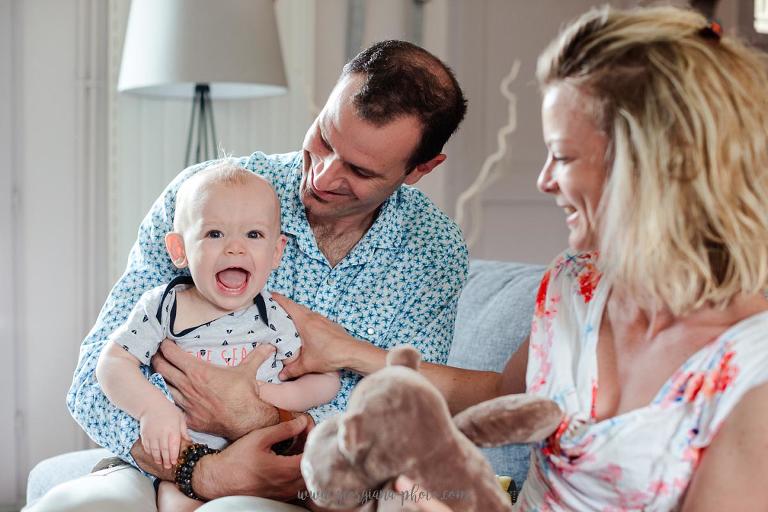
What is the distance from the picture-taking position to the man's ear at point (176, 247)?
1.62 meters

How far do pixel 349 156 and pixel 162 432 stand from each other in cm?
60

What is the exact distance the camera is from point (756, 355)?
111 centimetres

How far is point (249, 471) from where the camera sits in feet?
4.94

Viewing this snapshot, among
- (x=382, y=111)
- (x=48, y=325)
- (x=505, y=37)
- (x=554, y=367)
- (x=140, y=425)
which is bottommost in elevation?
(x=48, y=325)

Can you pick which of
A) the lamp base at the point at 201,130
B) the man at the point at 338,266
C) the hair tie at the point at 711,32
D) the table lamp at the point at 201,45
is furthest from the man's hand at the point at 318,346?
the lamp base at the point at 201,130

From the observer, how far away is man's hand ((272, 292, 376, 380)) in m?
1.62

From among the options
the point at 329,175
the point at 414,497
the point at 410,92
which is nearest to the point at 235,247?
the point at 329,175

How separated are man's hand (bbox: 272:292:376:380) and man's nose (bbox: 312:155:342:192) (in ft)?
0.75

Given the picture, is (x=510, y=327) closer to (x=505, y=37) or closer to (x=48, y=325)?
(x=48, y=325)

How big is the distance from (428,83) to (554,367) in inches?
27.2

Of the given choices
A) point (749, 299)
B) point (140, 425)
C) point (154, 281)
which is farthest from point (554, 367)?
point (154, 281)

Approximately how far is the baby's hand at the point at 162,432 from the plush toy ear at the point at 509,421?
608mm

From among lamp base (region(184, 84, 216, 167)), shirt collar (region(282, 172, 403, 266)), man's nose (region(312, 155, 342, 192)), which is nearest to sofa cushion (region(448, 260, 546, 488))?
shirt collar (region(282, 172, 403, 266))

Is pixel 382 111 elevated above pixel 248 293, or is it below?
above
